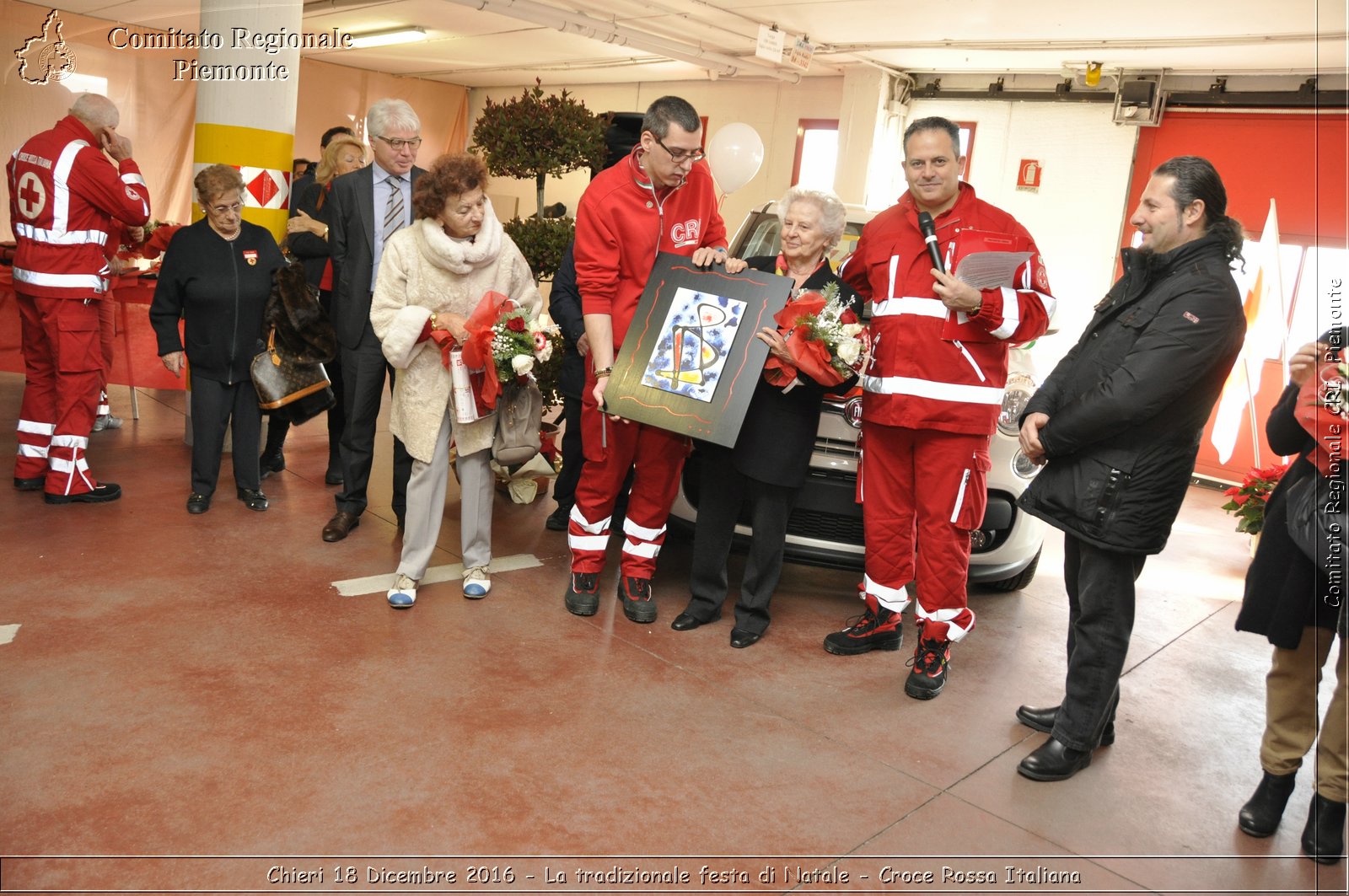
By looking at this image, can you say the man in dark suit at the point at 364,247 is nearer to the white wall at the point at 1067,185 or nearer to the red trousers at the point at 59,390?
the red trousers at the point at 59,390

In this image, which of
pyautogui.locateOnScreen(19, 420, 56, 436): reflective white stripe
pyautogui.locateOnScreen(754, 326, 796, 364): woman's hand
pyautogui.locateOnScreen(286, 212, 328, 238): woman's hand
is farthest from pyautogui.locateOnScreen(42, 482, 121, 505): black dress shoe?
pyautogui.locateOnScreen(754, 326, 796, 364): woman's hand

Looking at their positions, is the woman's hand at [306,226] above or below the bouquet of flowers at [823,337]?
above

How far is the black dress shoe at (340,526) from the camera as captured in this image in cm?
489

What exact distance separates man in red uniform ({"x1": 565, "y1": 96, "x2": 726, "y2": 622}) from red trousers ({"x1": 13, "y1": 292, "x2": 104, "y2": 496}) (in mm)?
2594

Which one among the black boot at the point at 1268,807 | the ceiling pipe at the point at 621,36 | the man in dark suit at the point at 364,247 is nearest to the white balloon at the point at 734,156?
the ceiling pipe at the point at 621,36

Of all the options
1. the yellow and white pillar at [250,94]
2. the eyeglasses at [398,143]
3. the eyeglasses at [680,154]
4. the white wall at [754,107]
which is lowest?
the eyeglasses at [680,154]

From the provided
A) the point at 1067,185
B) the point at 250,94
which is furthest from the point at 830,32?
the point at 250,94

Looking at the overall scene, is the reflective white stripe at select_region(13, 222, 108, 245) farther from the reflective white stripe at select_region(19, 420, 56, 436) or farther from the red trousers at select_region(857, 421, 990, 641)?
the red trousers at select_region(857, 421, 990, 641)

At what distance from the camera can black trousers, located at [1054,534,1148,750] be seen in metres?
3.23

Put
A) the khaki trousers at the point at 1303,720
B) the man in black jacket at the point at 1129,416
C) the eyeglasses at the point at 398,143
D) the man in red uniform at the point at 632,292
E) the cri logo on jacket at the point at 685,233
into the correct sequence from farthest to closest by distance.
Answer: the eyeglasses at the point at 398,143, the cri logo on jacket at the point at 685,233, the man in red uniform at the point at 632,292, the man in black jacket at the point at 1129,416, the khaki trousers at the point at 1303,720

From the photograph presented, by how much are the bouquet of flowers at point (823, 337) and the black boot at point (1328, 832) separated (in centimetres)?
191

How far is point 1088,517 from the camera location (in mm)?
3184

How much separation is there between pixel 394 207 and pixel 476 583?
1.88 metres

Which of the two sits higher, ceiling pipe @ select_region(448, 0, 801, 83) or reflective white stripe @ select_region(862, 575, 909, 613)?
ceiling pipe @ select_region(448, 0, 801, 83)
